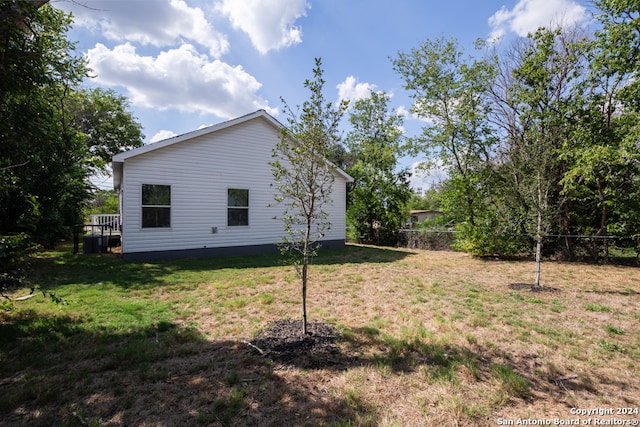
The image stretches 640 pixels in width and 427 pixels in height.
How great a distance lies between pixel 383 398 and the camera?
261cm

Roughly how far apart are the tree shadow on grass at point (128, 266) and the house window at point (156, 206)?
1342 mm

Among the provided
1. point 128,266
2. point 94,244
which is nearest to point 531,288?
point 128,266

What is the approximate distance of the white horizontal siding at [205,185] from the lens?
30.2 feet

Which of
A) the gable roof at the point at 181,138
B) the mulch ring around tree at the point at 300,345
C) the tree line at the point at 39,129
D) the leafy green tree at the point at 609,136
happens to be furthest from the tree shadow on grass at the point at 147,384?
the leafy green tree at the point at 609,136

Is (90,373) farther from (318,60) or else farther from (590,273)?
(590,273)

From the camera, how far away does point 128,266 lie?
8391 millimetres

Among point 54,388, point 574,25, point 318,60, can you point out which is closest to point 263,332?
point 54,388

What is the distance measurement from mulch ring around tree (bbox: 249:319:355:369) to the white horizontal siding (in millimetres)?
7156

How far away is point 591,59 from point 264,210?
42.9 feet

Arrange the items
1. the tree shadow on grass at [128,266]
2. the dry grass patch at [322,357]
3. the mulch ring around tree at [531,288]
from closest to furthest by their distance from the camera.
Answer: the dry grass patch at [322,357] < the mulch ring around tree at [531,288] < the tree shadow on grass at [128,266]

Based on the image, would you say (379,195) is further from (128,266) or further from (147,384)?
(147,384)

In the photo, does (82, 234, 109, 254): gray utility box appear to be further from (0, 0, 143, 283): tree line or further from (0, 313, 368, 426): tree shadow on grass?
(0, 313, 368, 426): tree shadow on grass

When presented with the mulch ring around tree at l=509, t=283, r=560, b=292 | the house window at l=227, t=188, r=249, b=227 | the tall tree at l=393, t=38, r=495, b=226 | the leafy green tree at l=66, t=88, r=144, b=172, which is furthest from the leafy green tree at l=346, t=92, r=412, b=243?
the leafy green tree at l=66, t=88, r=144, b=172

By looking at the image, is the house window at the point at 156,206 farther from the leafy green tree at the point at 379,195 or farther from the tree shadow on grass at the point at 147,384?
the leafy green tree at the point at 379,195
